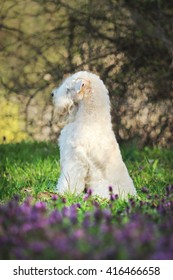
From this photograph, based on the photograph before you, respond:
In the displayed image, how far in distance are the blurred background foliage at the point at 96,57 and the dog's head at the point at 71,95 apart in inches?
206

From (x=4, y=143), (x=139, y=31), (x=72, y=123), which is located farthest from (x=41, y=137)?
(x=72, y=123)

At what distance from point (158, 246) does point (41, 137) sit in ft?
28.8

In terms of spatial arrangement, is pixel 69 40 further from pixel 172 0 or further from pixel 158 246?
pixel 158 246

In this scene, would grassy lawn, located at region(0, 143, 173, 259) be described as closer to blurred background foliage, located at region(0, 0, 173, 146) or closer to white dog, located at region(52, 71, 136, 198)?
white dog, located at region(52, 71, 136, 198)

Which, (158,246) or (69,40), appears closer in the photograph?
(158,246)

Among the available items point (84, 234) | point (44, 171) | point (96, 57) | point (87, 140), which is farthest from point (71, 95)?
point (96, 57)

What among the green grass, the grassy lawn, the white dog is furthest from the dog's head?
the grassy lawn

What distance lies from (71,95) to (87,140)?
423 mm

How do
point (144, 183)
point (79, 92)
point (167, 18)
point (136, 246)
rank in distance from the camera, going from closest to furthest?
point (136, 246)
point (79, 92)
point (144, 183)
point (167, 18)

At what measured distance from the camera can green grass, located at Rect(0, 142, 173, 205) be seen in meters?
5.59

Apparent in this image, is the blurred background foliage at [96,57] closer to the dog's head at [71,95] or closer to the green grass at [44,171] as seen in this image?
the green grass at [44,171]

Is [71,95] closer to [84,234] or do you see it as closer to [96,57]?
[84,234]

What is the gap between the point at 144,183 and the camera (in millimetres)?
6508

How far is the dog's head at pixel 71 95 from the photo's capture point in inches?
198
